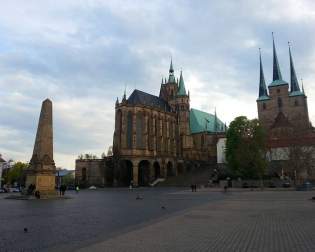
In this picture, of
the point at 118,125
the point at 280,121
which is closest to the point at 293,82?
the point at 280,121

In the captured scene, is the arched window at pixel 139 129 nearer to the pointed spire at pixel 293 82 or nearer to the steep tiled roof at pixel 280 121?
the steep tiled roof at pixel 280 121

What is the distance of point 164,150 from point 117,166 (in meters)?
17.5

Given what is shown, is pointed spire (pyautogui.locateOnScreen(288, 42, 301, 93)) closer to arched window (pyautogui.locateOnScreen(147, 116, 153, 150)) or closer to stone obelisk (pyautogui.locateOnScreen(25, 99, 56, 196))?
arched window (pyautogui.locateOnScreen(147, 116, 153, 150))

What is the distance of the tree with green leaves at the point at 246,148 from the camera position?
61222mm

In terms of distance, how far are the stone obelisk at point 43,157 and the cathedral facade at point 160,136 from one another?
168 ft

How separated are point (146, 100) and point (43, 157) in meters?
69.9

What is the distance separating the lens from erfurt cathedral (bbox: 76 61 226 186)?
86062mm

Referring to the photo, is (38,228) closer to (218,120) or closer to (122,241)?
(122,241)

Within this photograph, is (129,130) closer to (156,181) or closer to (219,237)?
(156,181)

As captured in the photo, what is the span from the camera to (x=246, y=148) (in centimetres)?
6222

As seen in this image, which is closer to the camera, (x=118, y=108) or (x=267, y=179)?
(x=267, y=179)

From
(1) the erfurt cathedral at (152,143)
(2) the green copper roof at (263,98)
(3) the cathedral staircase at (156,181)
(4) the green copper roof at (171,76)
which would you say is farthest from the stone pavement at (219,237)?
(4) the green copper roof at (171,76)

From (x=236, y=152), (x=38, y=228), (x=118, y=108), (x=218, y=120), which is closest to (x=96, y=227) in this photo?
(x=38, y=228)

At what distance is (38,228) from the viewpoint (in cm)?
1252
